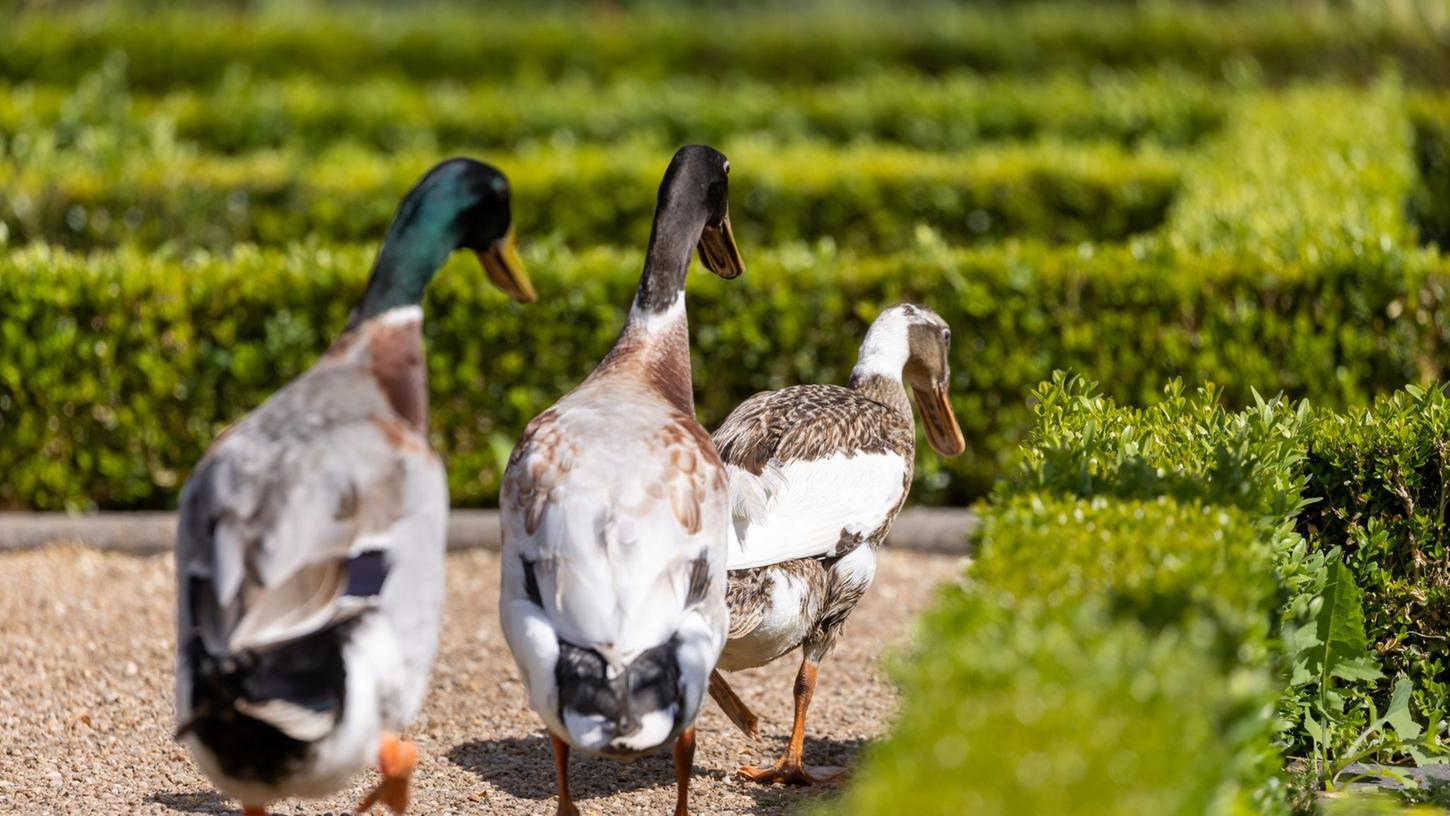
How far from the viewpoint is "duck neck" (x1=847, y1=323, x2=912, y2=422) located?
5.80 m

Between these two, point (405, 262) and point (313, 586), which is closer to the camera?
point (313, 586)

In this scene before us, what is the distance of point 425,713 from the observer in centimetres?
568

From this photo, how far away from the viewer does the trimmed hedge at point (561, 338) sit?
24.7 ft

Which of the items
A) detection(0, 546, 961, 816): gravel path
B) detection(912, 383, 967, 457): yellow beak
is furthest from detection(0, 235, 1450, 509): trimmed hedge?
detection(912, 383, 967, 457): yellow beak

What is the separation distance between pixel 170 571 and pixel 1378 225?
6.13m

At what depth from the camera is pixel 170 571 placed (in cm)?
720

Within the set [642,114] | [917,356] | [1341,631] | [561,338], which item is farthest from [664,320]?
[642,114]

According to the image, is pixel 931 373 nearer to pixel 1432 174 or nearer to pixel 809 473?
pixel 809 473

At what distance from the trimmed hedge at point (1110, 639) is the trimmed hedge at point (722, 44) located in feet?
39.1

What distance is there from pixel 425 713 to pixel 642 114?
8147mm

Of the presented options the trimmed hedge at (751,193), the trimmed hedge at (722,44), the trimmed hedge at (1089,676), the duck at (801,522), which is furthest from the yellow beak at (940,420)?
the trimmed hedge at (722,44)

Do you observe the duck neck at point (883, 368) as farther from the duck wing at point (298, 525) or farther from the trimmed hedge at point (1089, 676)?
the duck wing at point (298, 525)

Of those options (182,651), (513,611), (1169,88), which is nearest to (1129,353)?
(513,611)

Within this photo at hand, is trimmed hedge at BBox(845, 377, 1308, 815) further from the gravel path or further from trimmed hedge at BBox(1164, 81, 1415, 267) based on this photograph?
trimmed hedge at BBox(1164, 81, 1415, 267)
